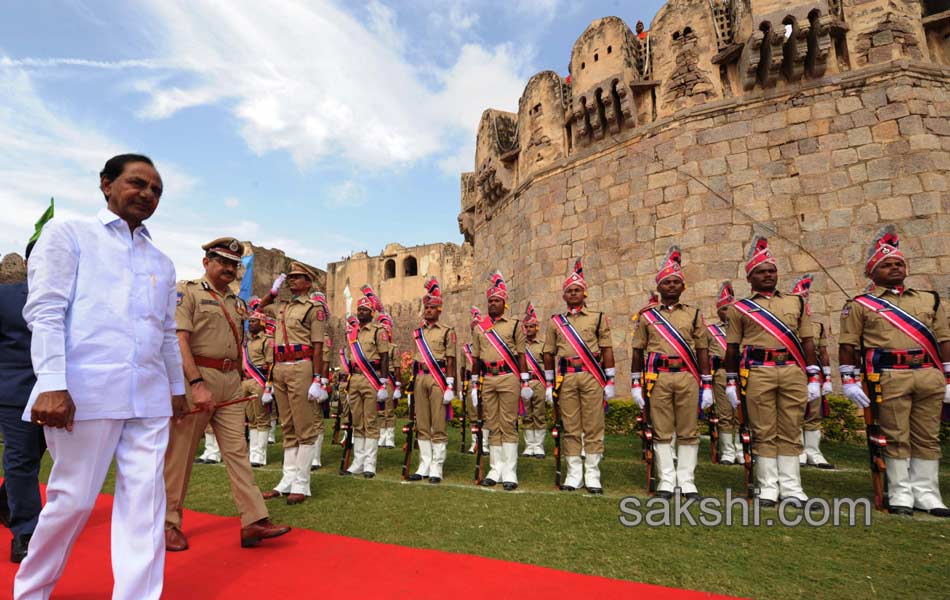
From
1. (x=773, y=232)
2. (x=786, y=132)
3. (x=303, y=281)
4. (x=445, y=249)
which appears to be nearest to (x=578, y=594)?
(x=303, y=281)

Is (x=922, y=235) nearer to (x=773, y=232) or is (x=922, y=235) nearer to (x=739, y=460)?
(x=773, y=232)

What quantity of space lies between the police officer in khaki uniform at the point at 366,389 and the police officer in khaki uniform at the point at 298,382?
136cm

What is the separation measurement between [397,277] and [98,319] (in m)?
36.4

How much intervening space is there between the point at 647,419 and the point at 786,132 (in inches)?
305

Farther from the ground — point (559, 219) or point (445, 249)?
point (445, 249)

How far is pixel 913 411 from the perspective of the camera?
4.88 metres

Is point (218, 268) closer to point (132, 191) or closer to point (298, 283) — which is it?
point (298, 283)

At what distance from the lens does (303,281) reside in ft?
19.4

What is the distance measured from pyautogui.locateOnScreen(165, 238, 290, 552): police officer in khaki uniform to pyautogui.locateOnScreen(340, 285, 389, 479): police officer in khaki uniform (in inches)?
112

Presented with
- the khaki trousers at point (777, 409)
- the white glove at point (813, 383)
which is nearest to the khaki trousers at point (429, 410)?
the khaki trousers at point (777, 409)

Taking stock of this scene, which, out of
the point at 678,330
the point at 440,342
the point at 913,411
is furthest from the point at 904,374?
the point at 440,342

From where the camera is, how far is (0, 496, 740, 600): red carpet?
117 inches

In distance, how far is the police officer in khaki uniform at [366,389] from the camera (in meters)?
6.99

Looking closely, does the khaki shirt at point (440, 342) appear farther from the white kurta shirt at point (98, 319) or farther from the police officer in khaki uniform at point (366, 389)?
the white kurta shirt at point (98, 319)
